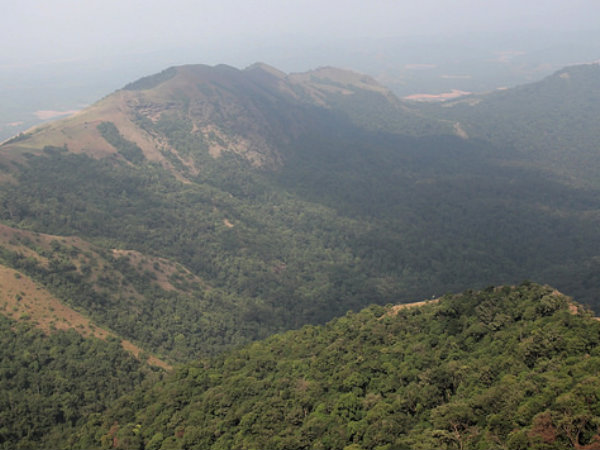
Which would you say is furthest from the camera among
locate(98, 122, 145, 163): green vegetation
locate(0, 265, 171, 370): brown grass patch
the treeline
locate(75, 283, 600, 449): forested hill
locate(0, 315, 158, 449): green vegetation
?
locate(98, 122, 145, 163): green vegetation

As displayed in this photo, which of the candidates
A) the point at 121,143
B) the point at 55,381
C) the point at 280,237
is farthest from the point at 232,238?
the point at 55,381

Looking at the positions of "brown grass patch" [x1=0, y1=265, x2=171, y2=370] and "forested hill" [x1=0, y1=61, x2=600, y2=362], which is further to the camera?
"forested hill" [x1=0, y1=61, x2=600, y2=362]

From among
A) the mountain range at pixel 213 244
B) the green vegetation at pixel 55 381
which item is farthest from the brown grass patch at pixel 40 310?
the green vegetation at pixel 55 381

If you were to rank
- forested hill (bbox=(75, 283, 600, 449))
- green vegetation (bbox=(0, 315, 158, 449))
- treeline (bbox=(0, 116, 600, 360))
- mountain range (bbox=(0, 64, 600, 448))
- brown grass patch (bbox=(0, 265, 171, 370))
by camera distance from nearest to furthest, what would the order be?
1. forested hill (bbox=(75, 283, 600, 449))
2. green vegetation (bbox=(0, 315, 158, 449))
3. brown grass patch (bbox=(0, 265, 171, 370))
4. mountain range (bbox=(0, 64, 600, 448))
5. treeline (bbox=(0, 116, 600, 360))

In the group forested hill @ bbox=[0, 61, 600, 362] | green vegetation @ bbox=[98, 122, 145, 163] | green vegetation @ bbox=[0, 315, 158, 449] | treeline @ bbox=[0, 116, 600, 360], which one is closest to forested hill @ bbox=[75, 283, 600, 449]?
green vegetation @ bbox=[0, 315, 158, 449]

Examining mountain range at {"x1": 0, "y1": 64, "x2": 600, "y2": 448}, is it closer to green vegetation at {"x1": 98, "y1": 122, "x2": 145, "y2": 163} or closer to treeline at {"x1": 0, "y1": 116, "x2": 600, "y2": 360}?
treeline at {"x1": 0, "y1": 116, "x2": 600, "y2": 360}

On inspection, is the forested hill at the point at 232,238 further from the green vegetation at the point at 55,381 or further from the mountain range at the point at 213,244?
the green vegetation at the point at 55,381

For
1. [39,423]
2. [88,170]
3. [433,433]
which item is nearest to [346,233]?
[88,170]
